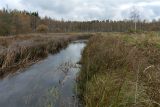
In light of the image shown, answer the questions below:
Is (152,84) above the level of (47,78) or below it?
above

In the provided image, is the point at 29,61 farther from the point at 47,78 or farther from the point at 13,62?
the point at 47,78

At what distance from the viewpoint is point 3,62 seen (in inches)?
558

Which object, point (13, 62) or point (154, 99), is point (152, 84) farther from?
point (13, 62)

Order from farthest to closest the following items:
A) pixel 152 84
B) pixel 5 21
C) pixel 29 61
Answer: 1. pixel 5 21
2. pixel 29 61
3. pixel 152 84

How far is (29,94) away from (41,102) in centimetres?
140

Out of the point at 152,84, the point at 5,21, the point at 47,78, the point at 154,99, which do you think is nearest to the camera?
the point at 154,99

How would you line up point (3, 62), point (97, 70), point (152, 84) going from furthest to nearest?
1. point (3, 62)
2. point (97, 70)
3. point (152, 84)

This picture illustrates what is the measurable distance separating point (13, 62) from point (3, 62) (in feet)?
2.62

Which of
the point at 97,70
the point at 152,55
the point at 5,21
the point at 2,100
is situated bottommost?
the point at 2,100

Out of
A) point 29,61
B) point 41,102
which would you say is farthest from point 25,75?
point 41,102

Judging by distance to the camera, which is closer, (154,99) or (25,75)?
(154,99)

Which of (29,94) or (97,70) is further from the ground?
(97,70)

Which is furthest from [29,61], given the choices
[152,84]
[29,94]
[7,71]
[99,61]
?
[152,84]

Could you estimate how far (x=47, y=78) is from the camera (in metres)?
12.4
